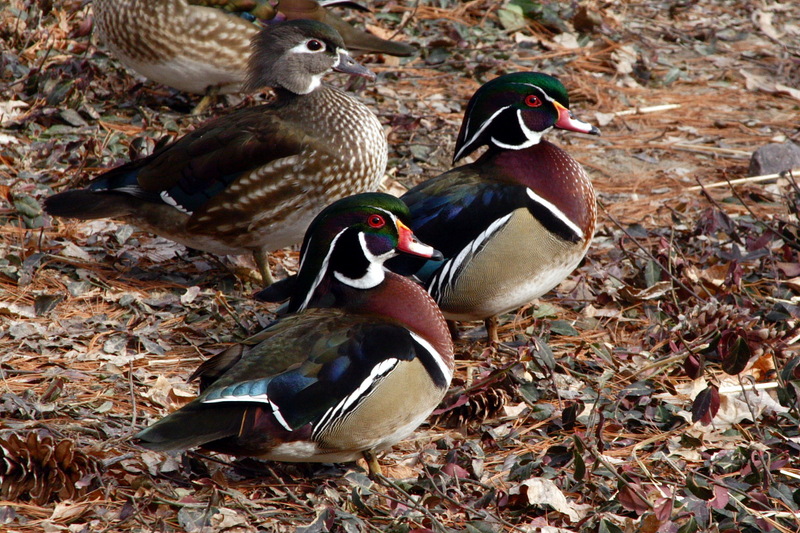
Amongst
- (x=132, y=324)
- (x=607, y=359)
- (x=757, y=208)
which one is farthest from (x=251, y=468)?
(x=757, y=208)

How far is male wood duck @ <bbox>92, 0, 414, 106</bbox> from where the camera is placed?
16.7 ft

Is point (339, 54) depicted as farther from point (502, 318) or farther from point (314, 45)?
point (502, 318)

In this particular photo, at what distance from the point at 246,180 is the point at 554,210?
1281 mm

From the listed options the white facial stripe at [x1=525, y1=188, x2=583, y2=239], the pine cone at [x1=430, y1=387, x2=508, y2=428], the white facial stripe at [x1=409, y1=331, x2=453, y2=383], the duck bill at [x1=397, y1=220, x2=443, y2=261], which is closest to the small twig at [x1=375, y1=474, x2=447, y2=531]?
the white facial stripe at [x1=409, y1=331, x2=453, y2=383]

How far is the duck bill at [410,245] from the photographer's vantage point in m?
3.18

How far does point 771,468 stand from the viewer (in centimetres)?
296

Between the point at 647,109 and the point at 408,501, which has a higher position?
the point at 408,501

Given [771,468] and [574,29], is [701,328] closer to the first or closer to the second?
[771,468]

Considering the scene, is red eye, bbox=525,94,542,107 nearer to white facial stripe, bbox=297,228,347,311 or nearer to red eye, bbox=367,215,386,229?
red eye, bbox=367,215,386,229

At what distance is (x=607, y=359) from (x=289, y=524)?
5.05ft

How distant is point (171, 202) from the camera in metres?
4.04

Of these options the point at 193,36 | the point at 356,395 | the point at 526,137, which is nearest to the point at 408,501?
the point at 356,395

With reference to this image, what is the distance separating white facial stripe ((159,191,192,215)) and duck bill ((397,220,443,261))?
1.25 metres

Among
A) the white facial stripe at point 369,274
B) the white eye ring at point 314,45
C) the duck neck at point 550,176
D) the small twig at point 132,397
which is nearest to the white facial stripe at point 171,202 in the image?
the small twig at point 132,397
